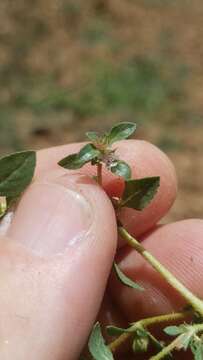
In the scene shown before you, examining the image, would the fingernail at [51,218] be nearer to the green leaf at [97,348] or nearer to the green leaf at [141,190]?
the green leaf at [141,190]

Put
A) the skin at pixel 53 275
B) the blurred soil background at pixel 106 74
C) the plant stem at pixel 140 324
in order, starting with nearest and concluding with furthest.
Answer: the skin at pixel 53 275 → the plant stem at pixel 140 324 → the blurred soil background at pixel 106 74

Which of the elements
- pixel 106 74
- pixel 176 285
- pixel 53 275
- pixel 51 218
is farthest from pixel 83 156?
pixel 106 74

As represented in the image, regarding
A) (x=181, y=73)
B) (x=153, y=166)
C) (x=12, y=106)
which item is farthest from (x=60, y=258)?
(x=181, y=73)

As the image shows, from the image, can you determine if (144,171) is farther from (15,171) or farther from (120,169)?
(15,171)

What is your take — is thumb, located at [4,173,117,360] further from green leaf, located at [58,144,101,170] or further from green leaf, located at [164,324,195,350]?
green leaf, located at [164,324,195,350]

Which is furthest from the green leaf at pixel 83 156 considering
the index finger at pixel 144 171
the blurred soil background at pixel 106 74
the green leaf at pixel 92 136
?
the blurred soil background at pixel 106 74

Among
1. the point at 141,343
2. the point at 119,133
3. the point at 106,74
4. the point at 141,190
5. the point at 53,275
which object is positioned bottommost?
the point at 106,74

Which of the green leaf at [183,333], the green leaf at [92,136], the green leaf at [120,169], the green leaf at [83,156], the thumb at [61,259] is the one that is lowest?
the green leaf at [183,333]
